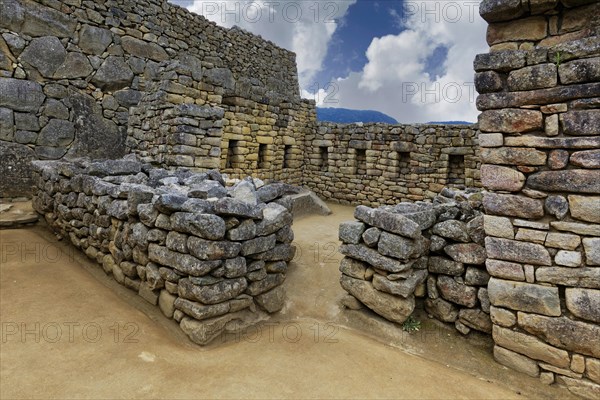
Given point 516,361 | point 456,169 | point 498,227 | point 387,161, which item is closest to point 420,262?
point 498,227

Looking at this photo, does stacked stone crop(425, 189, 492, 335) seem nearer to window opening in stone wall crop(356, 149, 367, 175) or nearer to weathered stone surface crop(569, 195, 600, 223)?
weathered stone surface crop(569, 195, 600, 223)

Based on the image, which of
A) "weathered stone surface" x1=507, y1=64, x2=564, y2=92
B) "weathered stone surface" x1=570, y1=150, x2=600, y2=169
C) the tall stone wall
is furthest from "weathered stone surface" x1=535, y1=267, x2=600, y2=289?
the tall stone wall

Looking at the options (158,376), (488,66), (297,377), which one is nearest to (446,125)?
(488,66)

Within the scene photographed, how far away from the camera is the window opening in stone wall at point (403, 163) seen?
1146cm

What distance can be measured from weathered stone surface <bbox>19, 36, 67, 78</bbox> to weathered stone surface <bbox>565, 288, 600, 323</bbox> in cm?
1143

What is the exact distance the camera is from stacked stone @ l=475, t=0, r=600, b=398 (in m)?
3.04

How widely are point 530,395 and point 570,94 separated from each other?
2836 millimetres

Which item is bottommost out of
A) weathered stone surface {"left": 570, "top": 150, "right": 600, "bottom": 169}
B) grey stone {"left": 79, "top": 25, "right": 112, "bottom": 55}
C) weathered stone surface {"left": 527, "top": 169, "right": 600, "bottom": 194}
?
weathered stone surface {"left": 527, "top": 169, "right": 600, "bottom": 194}

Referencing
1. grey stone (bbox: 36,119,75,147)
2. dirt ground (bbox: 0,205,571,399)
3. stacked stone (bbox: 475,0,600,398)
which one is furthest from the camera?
grey stone (bbox: 36,119,75,147)

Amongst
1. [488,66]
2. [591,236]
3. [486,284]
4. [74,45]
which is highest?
[74,45]

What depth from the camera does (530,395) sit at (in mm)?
3180

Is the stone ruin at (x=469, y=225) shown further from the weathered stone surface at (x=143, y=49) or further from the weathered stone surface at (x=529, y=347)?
the weathered stone surface at (x=143, y=49)

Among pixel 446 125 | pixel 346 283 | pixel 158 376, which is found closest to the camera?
pixel 158 376

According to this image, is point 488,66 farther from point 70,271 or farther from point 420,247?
point 70,271
